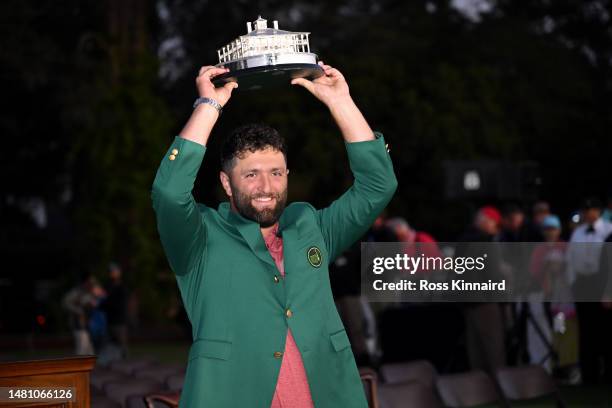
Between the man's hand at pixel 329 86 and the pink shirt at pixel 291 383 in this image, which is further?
the man's hand at pixel 329 86

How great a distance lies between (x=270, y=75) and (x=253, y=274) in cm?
65

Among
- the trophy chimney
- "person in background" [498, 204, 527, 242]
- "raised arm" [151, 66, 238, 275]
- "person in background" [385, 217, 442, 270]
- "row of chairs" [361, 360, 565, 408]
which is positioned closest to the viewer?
"raised arm" [151, 66, 238, 275]

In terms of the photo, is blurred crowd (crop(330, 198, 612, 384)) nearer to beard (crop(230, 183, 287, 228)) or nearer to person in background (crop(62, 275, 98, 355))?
person in background (crop(62, 275, 98, 355))

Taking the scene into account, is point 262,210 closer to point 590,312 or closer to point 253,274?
point 253,274

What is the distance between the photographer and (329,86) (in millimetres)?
Answer: 4133

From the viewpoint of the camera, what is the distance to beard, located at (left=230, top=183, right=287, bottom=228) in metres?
3.91

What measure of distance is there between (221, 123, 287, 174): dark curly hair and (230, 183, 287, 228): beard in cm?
10

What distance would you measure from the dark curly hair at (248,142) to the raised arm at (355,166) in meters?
0.24

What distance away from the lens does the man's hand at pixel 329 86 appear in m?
4.09

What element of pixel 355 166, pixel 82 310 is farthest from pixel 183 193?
pixel 82 310

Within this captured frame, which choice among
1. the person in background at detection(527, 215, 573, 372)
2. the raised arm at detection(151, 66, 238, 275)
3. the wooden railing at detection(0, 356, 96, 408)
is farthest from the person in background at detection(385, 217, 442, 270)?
the raised arm at detection(151, 66, 238, 275)

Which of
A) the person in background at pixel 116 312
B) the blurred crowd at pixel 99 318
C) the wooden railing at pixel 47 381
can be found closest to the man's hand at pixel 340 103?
the wooden railing at pixel 47 381

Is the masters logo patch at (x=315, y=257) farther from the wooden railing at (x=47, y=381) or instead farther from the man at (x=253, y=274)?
the wooden railing at (x=47, y=381)

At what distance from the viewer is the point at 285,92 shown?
33.9 metres
